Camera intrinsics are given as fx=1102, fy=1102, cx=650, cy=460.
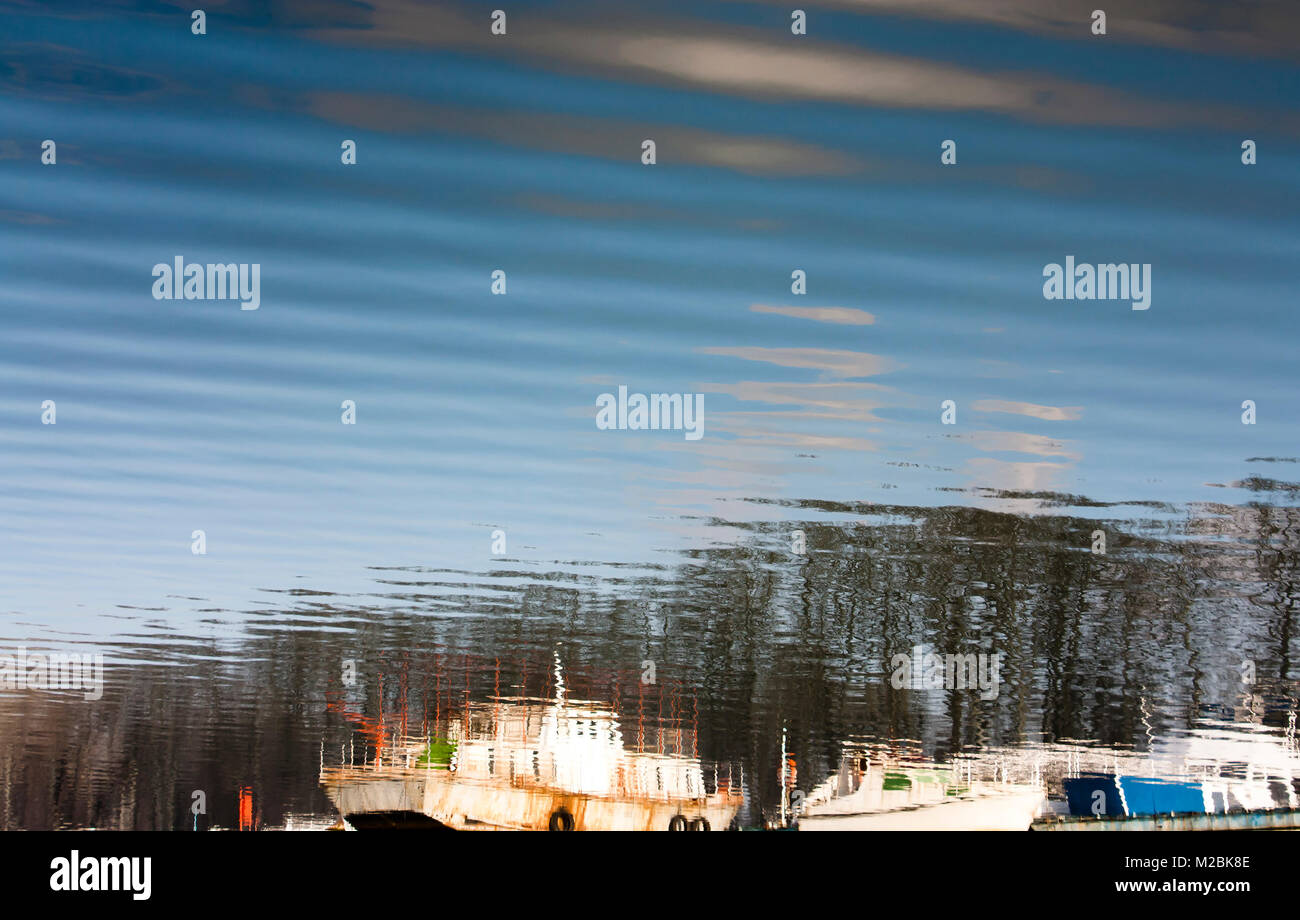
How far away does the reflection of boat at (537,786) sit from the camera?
69125 millimetres

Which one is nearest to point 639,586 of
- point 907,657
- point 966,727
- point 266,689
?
point 907,657

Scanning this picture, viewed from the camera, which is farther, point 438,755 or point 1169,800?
point 1169,800
